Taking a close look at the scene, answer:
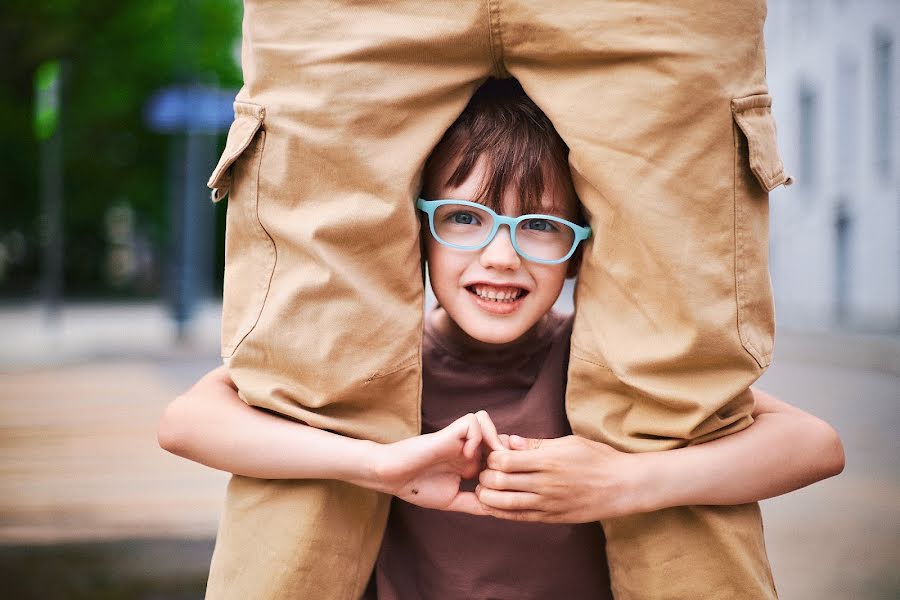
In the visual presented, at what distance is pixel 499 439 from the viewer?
5.87 ft

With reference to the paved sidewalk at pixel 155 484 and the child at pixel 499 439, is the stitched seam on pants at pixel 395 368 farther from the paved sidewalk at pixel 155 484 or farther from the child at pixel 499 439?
the paved sidewalk at pixel 155 484

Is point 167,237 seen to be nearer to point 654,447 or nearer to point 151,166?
point 151,166

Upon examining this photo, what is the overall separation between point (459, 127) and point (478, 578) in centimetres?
90

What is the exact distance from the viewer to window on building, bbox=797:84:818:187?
22327mm

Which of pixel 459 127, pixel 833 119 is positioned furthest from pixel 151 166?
pixel 459 127

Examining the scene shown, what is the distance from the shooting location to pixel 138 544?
14.6ft

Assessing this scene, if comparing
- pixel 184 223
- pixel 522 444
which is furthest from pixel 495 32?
pixel 184 223

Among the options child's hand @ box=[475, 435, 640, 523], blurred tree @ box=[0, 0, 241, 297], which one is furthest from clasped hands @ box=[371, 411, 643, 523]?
blurred tree @ box=[0, 0, 241, 297]

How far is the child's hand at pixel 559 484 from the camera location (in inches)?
68.3

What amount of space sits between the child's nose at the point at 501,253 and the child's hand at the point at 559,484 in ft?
1.15

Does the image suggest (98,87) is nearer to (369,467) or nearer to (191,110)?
(191,110)

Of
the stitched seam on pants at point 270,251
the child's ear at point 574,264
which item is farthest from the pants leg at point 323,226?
the child's ear at point 574,264

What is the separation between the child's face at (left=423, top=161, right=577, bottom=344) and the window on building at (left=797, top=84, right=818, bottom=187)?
21528mm

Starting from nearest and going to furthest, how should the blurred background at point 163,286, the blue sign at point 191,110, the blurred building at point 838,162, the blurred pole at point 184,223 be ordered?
the blurred background at point 163,286
the blue sign at point 191,110
the blurred pole at point 184,223
the blurred building at point 838,162
